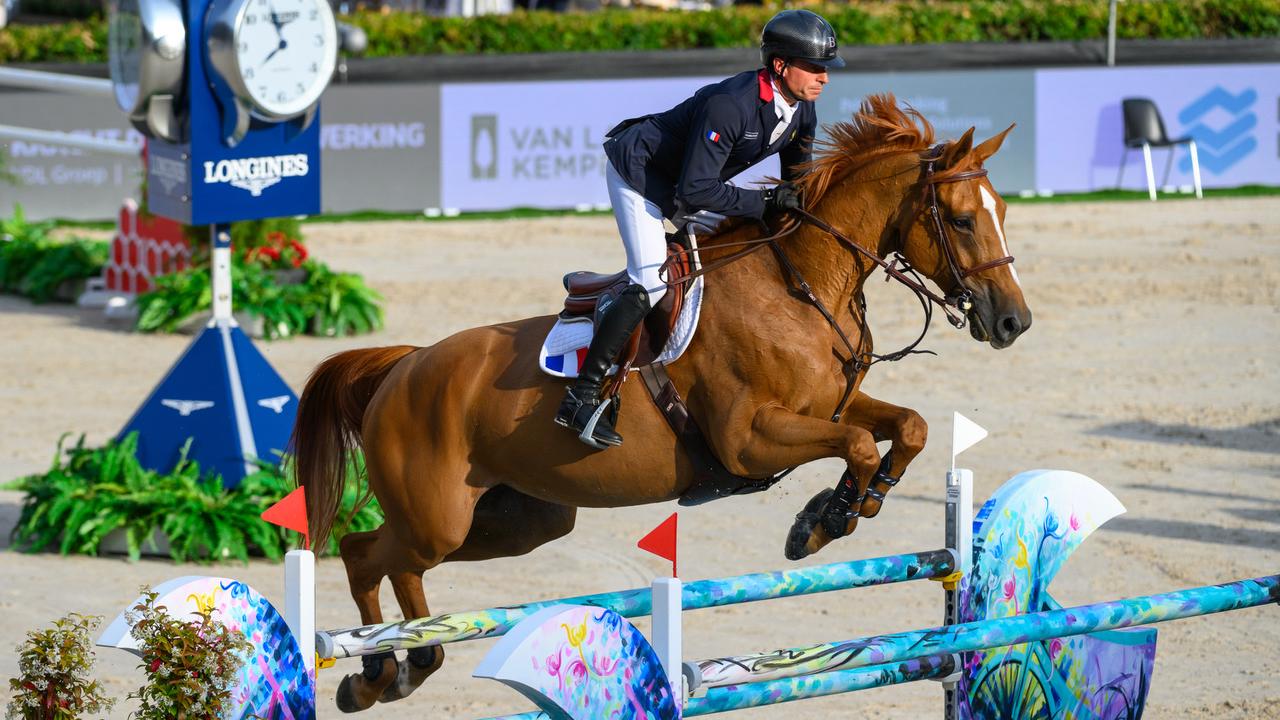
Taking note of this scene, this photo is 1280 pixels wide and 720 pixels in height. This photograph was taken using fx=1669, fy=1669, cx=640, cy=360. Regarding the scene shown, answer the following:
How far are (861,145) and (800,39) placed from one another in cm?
51

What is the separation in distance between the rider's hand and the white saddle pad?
34 centimetres

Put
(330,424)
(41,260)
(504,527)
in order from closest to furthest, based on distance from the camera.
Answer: (504,527) → (330,424) → (41,260)

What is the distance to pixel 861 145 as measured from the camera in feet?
17.2

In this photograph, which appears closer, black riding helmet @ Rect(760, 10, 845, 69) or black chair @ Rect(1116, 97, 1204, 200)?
black riding helmet @ Rect(760, 10, 845, 69)

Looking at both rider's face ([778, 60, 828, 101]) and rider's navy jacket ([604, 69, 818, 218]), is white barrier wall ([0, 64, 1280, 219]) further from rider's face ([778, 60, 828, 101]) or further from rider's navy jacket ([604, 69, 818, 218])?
rider's face ([778, 60, 828, 101])

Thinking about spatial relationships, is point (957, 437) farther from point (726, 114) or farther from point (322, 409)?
point (322, 409)

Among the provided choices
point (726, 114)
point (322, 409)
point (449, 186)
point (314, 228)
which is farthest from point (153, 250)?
point (726, 114)

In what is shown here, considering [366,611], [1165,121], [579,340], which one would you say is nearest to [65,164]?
[1165,121]

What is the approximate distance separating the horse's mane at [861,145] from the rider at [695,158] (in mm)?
83

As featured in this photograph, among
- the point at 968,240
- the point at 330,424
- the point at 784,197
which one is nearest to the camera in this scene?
the point at 968,240

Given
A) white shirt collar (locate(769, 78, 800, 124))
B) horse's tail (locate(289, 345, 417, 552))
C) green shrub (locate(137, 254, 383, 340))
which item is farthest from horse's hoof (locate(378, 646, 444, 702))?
green shrub (locate(137, 254, 383, 340))

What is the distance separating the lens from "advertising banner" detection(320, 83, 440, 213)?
18.3 metres

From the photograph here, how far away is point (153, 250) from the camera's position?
14.5m

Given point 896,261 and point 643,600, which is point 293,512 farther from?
point 896,261
